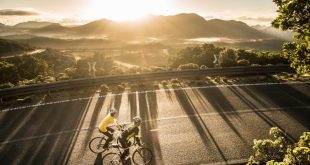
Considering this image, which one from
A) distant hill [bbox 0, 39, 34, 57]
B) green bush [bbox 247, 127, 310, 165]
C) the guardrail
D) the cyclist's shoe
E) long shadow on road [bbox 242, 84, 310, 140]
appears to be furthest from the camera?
distant hill [bbox 0, 39, 34, 57]

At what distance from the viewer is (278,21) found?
358 inches

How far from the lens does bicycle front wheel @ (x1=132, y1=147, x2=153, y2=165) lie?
1195 centimetres

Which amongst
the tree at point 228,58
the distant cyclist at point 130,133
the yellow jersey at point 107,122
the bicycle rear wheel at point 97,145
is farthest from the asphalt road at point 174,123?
the tree at point 228,58

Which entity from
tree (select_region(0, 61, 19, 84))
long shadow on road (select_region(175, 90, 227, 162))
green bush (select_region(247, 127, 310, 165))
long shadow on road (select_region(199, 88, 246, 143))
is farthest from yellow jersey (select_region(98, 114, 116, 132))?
tree (select_region(0, 61, 19, 84))

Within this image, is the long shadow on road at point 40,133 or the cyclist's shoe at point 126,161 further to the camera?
the long shadow on road at point 40,133

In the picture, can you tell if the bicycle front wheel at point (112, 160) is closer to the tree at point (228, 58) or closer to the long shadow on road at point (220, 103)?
the long shadow on road at point (220, 103)

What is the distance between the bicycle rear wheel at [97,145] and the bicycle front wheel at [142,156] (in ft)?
4.78

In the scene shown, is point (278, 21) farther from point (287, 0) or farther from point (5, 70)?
point (5, 70)

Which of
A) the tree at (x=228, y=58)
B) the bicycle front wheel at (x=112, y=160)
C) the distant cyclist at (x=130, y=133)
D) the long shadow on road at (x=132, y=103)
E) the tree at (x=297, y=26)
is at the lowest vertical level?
the bicycle front wheel at (x=112, y=160)

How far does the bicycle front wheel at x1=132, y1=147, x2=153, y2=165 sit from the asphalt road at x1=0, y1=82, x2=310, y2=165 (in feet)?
1.11

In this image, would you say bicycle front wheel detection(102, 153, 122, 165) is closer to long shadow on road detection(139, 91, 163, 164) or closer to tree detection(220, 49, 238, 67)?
long shadow on road detection(139, 91, 163, 164)

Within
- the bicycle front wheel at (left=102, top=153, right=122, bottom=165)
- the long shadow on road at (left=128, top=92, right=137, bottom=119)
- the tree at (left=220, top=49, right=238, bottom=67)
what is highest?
the tree at (left=220, top=49, right=238, bottom=67)

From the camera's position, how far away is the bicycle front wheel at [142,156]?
471 inches

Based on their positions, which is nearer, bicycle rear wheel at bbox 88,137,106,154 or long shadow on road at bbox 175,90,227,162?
bicycle rear wheel at bbox 88,137,106,154
